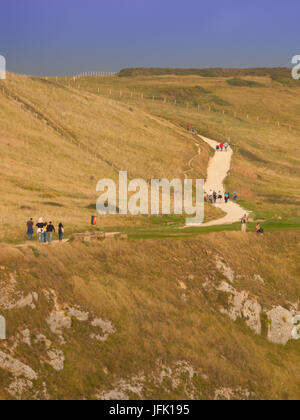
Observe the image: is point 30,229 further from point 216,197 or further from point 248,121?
point 248,121

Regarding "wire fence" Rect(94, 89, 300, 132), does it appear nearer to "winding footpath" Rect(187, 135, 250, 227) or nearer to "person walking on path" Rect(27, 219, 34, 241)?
"winding footpath" Rect(187, 135, 250, 227)

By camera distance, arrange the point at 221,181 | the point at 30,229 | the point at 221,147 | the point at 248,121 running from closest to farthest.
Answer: the point at 30,229 → the point at 221,181 → the point at 221,147 → the point at 248,121

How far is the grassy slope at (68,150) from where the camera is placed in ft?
184

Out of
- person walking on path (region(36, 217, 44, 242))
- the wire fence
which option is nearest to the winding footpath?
person walking on path (region(36, 217, 44, 242))

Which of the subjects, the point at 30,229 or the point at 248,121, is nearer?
the point at 30,229

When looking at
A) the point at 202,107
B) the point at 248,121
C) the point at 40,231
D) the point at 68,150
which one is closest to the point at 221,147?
the point at 68,150

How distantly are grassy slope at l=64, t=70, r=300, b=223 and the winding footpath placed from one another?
1516 millimetres

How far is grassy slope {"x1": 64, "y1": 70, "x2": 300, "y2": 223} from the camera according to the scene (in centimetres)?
8251

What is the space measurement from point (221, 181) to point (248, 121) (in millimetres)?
63353

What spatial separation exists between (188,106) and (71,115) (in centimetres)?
6095

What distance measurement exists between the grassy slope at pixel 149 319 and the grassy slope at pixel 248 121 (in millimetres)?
24270

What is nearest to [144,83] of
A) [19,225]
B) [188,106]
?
[188,106]

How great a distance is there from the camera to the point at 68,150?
265 ft
